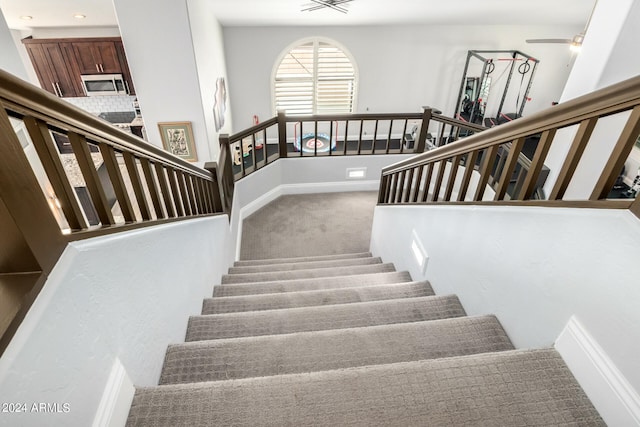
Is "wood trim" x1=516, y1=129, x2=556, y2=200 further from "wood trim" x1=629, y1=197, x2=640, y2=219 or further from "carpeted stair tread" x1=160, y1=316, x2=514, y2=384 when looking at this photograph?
"carpeted stair tread" x1=160, y1=316, x2=514, y2=384

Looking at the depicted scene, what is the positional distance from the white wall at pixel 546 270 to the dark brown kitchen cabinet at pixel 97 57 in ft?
20.1

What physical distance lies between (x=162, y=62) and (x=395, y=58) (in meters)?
5.04

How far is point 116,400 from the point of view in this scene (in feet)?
3.05

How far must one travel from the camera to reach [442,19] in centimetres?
618

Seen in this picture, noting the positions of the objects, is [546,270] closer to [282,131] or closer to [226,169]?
[226,169]

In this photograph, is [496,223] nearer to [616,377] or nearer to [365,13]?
[616,377]

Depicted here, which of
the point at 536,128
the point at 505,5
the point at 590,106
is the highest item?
the point at 505,5

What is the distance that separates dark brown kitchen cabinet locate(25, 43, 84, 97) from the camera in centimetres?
538

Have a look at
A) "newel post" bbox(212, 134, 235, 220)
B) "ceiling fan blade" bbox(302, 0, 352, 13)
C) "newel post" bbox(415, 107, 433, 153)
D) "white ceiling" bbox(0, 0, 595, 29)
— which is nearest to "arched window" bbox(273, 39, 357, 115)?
"white ceiling" bbox(0, 0, 595, 29)

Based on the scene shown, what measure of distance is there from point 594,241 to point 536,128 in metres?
0.47

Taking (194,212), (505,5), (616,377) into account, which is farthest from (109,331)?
(505,5)

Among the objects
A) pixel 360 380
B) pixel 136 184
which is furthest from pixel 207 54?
pixel 360 380

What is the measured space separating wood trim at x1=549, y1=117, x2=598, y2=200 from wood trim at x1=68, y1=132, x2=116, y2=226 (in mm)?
1518

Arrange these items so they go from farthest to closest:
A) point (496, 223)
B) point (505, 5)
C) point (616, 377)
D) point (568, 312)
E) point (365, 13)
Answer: point (365, 13)
point (505, 5)
point (496, 223)
point (568, 312)
point (616, 377)
